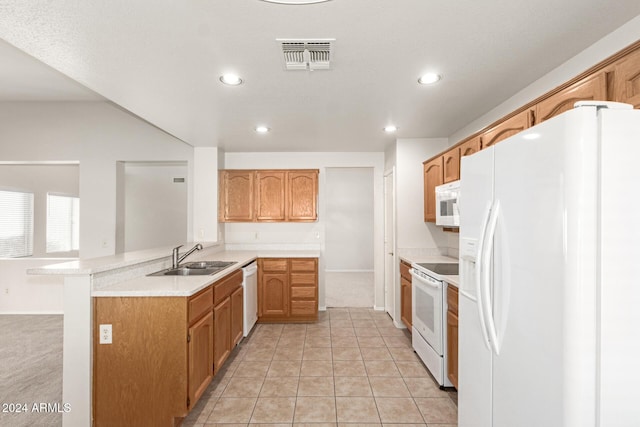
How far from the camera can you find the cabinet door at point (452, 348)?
7.59 ft

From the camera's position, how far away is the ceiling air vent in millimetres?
1801

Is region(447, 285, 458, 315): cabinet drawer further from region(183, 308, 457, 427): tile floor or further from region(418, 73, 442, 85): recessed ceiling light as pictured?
region(418, 73, 442, 85): recessed ceiling light

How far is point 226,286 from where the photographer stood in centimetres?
291

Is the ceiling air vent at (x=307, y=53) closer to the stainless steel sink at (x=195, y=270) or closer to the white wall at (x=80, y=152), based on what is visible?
the stainless steel sink at (x=195, y=270)

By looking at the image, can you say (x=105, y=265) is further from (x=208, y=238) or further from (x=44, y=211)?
(x=44, y=211)

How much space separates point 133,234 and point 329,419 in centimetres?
438

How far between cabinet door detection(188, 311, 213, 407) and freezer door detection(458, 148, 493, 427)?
5.61 ft

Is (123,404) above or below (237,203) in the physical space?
below

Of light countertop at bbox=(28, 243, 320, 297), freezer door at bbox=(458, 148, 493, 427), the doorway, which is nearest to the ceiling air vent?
freezer door at bbox=(458, 148, 493, 427)

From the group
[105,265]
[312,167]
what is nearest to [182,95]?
[105,265]

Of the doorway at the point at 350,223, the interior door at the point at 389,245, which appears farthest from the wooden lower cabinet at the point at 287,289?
the doorway at the point at 350,223

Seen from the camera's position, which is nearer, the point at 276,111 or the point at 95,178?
the point at 276,111

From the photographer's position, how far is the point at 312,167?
4.79 meters

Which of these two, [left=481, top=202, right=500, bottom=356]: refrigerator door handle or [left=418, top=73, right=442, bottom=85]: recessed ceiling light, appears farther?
[left=418, top=73, right=442, bottom=85]: recessed ceiling light
